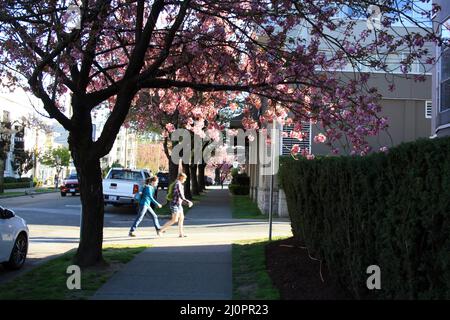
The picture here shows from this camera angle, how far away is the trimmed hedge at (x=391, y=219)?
4211mm

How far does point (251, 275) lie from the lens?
8398 millimetres

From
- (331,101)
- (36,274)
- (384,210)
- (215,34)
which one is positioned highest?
(215,34)

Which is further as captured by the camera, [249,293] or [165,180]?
[165,180]

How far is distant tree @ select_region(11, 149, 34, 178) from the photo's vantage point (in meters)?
50.9

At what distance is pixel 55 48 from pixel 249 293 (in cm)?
488

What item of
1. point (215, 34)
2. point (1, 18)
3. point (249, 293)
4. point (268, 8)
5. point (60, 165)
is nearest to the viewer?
point (249, 293)

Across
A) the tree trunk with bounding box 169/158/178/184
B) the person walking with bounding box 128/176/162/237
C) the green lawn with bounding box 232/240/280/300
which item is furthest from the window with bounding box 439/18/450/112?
the tree trunk with bounding box 169/158/178/184

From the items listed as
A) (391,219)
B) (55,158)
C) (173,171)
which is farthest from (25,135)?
(391,219)

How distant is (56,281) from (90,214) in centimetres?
160

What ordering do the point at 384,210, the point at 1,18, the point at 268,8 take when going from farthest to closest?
the point at 268,8
the point at 1,18
the point at 384,210
